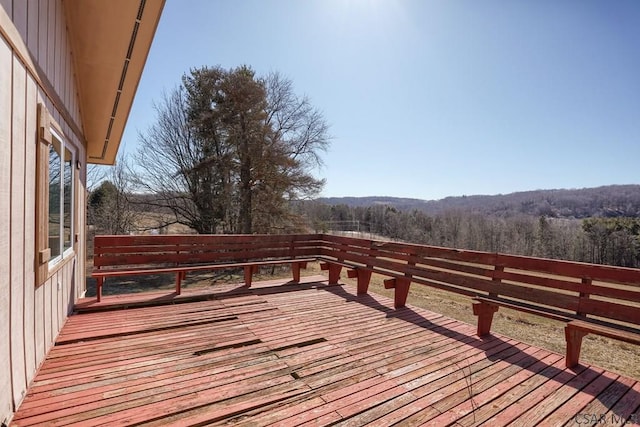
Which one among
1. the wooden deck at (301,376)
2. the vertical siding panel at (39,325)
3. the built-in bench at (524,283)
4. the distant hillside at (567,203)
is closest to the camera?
the wooden deck at (301,376)

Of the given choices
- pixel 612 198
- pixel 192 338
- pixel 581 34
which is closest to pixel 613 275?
pixel 192 338

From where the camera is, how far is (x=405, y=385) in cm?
271

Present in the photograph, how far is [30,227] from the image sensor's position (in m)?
2.40

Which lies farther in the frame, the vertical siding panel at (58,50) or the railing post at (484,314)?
the railing post at (484,314)

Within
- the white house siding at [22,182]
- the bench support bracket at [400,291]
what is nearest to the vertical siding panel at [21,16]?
the white house siding at [22,182]

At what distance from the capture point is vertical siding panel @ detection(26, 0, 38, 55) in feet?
7.55

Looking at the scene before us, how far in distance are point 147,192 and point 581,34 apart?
14.9 metres

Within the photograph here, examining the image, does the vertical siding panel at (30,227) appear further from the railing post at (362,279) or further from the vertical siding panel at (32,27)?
the railing post at (362,279)

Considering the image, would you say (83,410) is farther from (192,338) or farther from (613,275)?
(613,275)

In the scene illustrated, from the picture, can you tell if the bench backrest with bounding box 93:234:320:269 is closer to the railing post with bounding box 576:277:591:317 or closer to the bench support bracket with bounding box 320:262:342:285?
the bench support bracket with bounding box 320:262:342:285

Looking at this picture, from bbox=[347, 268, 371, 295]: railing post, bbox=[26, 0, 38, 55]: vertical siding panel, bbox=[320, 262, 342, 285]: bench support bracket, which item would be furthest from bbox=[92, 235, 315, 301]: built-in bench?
bbox=[26, 0, 38, 55]: vertical siding panel

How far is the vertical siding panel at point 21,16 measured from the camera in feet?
6.61

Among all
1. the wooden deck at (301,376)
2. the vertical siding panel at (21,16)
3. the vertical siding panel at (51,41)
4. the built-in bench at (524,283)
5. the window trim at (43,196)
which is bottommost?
the wooden deck at (301,376)

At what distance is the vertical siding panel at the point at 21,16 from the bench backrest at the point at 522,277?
4.51m
